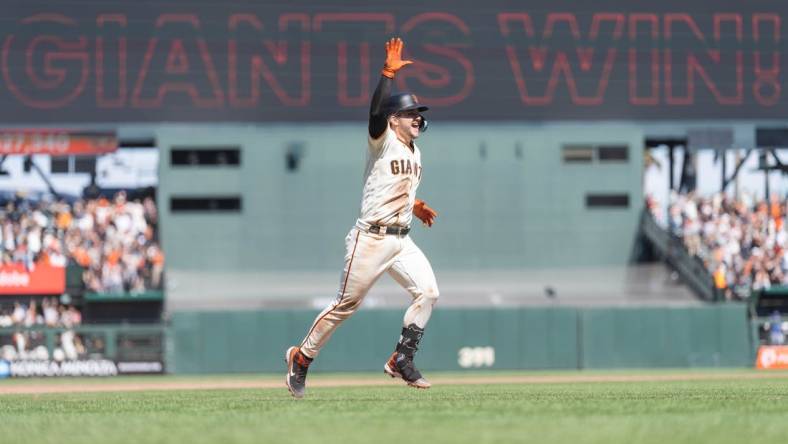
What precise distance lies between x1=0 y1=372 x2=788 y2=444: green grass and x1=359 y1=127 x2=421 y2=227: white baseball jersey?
1169mm

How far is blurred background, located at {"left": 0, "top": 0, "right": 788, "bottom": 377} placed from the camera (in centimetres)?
2581

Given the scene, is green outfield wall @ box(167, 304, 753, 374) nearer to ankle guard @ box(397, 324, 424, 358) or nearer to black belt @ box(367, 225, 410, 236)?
ankle guard @ box(397, 324, 424, 358)

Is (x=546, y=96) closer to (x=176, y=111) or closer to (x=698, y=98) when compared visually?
(x=698, y=98)

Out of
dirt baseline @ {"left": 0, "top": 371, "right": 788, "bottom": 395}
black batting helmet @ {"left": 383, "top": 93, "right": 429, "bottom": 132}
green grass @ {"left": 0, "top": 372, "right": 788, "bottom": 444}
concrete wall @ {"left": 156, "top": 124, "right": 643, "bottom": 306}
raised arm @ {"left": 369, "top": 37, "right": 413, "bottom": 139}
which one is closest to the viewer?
green grass @ {"left": 0, "top": 372, "right": 788, "bottom": 444}

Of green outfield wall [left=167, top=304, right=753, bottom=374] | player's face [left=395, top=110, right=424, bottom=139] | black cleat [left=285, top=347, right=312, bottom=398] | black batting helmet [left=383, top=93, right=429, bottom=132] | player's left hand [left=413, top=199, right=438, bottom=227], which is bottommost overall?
green outfield wall [left=167, top=304, right=753, bottom=374]

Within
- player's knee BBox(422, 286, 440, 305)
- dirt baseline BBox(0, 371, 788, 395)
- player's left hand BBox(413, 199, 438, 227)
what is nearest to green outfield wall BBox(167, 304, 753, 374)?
dirt baseline BBox(0, 371, 788, 395)

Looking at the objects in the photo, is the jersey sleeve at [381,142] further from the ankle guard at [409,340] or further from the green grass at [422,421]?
the green grass at [422,421]

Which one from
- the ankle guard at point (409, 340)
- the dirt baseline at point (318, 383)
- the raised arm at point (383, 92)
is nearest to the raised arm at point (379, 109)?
the raised arm at point (383, 92)

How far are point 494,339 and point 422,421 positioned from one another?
65.1 ft

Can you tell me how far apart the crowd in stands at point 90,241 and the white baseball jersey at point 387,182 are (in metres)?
19.5

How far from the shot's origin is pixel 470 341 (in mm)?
25703

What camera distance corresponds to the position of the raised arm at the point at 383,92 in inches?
321

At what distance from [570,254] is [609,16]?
532 cm

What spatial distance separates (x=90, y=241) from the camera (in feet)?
89.8
